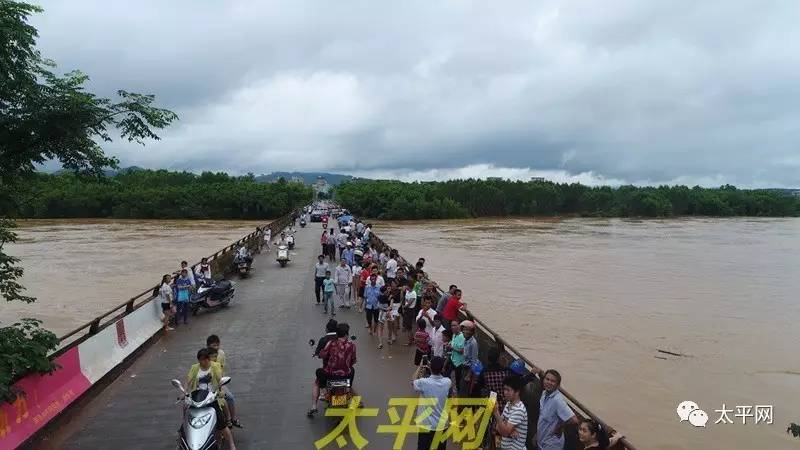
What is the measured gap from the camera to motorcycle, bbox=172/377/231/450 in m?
5.76

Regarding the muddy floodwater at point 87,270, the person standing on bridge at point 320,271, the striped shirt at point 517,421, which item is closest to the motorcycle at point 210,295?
the person standing on bridge at point 320,271

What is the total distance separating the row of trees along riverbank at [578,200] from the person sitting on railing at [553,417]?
95852 mm

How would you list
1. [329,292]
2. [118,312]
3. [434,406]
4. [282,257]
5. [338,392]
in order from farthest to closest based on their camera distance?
[282,257]
[118,312]
[329,292]
[338,392]
[434,406]

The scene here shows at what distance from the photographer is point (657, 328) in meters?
18.1

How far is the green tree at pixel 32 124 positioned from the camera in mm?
5309

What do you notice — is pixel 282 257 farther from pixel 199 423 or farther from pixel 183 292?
pixel 199 423

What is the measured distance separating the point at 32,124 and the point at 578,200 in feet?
380

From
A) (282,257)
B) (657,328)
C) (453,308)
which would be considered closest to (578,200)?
(282,257)

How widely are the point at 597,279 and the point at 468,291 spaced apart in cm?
783

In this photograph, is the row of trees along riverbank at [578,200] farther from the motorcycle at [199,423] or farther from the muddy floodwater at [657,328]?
the motorcycle at [199,423]

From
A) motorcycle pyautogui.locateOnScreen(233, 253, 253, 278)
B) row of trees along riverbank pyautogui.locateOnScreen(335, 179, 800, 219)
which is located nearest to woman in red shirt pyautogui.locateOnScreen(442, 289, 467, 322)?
motorcycle pyautogui.locateOnScreen(233, 253, 253, 278)

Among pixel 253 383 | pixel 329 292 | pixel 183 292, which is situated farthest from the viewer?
pixel 329 292

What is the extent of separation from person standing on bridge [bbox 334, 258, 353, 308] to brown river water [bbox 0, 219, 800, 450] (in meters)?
4.89

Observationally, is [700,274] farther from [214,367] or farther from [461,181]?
[461,181]
